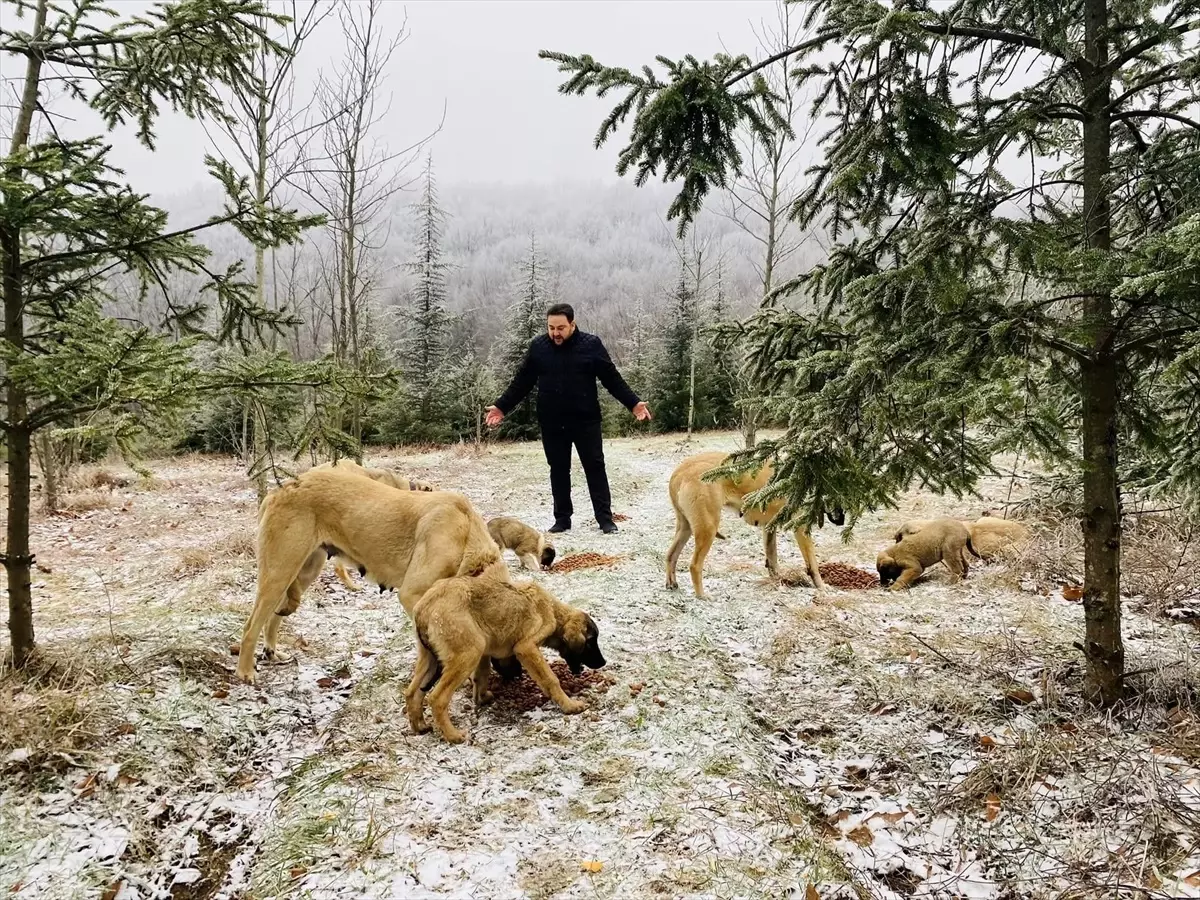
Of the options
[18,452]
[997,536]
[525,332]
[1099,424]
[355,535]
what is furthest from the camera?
[525,332]

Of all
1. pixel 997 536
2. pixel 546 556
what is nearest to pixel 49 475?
pixel 546 556

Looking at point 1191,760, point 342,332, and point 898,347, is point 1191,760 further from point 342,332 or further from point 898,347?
point 342,332

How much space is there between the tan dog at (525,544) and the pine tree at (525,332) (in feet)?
82.6

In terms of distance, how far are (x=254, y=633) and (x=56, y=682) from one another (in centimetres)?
111

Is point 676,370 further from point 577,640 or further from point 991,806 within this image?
point 991,806

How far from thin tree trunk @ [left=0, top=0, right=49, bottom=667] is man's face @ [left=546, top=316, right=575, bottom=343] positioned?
5912 mm

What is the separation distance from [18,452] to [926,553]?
9.02m

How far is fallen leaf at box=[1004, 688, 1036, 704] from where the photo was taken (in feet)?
13.5

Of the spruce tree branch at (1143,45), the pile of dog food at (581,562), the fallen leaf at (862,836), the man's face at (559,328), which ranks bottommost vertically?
the fallen leaf at (862,836)

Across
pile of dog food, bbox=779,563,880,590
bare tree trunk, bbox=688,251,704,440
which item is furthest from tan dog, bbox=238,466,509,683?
bare tree trunk, bbox=688,251,704,440

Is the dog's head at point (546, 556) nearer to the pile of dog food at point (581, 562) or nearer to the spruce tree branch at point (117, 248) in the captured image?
the pile of dog food at point (581, 562)

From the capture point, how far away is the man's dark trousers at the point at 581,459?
9594 mm

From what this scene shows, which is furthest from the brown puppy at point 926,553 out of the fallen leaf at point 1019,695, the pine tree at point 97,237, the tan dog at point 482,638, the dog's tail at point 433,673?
the pine tree at point 97,237

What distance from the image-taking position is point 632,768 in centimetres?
A: 367
